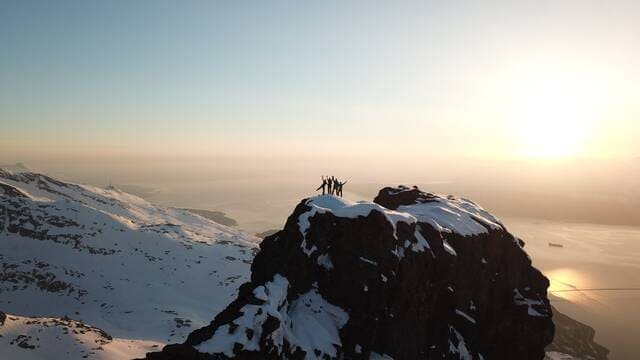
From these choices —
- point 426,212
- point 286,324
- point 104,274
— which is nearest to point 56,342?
point 104,274

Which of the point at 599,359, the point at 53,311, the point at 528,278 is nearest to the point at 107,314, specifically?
the point at 53,311

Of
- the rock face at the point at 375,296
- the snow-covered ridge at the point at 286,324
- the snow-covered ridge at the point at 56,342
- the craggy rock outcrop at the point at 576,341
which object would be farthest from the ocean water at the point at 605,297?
the snow-covered ridge at the point at 56,342

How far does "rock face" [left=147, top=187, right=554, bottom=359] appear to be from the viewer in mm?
30094

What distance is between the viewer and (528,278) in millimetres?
53281

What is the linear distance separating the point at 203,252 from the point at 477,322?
11279 cm

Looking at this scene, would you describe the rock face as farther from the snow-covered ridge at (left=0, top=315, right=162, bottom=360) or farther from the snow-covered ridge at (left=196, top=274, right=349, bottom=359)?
the snow-covered ridge at (left=0, top=315, right=162, bottom=360)

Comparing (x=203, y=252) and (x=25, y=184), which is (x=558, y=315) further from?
(x=25, y=184)

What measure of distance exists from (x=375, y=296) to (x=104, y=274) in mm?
99610

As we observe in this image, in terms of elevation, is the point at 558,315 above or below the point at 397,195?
below

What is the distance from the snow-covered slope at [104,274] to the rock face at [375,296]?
46.7m

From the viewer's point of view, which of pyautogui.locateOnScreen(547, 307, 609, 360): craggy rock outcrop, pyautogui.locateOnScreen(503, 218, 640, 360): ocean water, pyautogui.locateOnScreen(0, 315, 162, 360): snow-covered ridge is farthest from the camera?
pyautogui.locateOnScreen(503, 218, 640, 360): ocean water

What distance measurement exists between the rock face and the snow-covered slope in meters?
46.7

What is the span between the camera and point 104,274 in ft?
370

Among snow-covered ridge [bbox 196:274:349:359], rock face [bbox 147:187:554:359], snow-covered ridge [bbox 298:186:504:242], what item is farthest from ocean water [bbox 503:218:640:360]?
snow-covered ridge [bbox 196:274:349:359]
